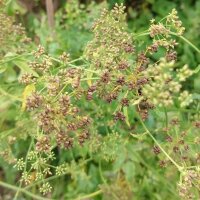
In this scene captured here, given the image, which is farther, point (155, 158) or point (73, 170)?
→ point (155, 158)

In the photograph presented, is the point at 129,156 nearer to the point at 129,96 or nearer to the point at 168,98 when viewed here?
the point at 129,96

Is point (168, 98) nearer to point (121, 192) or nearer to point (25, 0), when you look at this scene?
point (121, 192)

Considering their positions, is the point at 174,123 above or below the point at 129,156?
above

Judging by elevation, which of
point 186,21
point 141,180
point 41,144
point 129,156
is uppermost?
point 41,144

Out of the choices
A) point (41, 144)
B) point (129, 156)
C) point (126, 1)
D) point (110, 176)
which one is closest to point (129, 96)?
point (41, 144)

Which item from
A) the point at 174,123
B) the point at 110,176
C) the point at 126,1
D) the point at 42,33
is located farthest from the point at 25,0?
the point at 174,123

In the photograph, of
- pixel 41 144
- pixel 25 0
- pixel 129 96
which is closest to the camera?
pixel 41 144

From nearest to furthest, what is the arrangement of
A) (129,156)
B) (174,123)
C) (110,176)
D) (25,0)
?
1. (174,123)
2. (129,156)
3. (110,176)
4. (25,0)

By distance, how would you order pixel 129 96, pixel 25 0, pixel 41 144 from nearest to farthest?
pixel 41 144, pixel 129 96, pixel 25 0

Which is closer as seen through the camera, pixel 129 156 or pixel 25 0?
pixel 129 156
